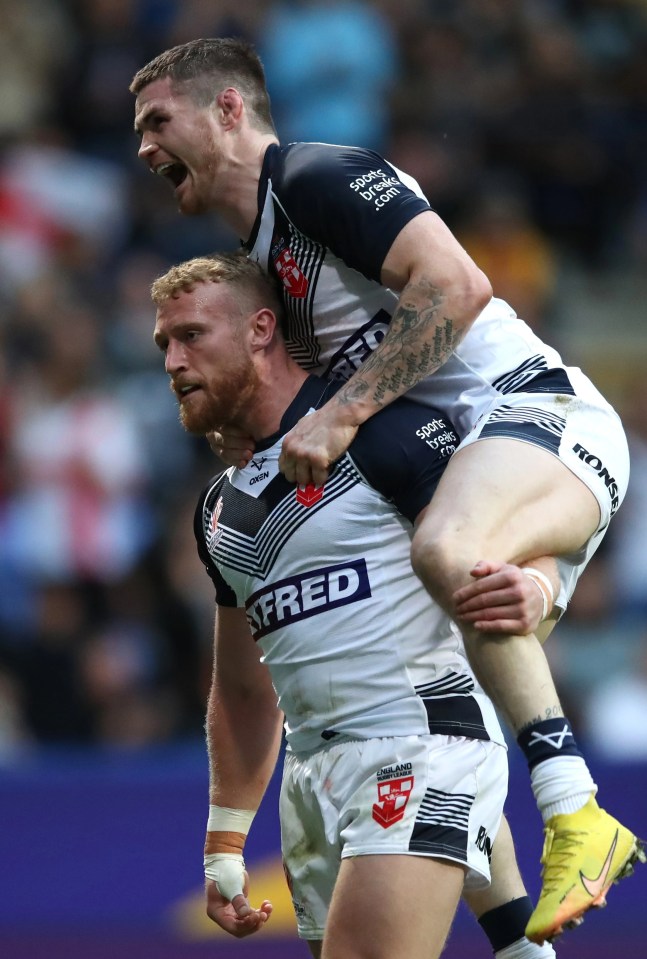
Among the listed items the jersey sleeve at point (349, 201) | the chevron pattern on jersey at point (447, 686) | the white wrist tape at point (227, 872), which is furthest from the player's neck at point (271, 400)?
the white wrist tape at point (227, 872)

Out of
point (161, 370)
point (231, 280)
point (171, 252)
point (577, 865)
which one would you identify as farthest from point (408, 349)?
point (171, 252)

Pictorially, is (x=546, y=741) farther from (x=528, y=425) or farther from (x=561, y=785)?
(x=528, y=425)

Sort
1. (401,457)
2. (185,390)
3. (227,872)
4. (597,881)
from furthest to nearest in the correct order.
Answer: (227,872) < (185,390) < (401,457) < (597,881)

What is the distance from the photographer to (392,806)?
409 cm

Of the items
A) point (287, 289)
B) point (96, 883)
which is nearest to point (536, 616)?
point (287, 289)

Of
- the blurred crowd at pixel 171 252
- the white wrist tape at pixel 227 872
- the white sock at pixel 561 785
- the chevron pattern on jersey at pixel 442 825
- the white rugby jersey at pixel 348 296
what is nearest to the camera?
the white sock at pixel 561 785

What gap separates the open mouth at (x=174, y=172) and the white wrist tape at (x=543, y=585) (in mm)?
1500

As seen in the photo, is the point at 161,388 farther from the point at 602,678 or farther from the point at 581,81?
the point at 581,81

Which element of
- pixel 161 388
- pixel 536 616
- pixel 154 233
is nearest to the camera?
pixel 536 616

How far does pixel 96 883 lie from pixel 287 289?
12.9 feet

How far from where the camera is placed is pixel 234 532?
174 inches

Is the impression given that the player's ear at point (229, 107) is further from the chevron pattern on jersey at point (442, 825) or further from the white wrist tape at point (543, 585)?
the chevron pattern on jersey at point (442, 825)

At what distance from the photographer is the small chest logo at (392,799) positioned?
13.4 feet

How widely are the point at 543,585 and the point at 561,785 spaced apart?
0.49m
